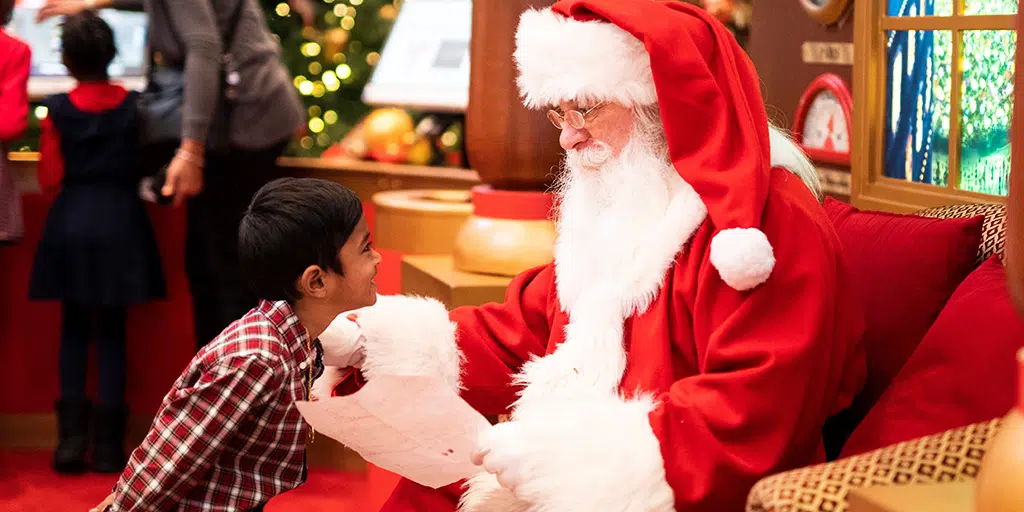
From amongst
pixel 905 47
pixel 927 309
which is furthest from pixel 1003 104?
pixel 927 309

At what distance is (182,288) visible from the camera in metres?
3.89

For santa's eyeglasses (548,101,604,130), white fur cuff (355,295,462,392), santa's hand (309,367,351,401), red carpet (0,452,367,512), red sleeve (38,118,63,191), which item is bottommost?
red carpet (0,452,367,512)

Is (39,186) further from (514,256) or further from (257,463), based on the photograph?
(257,463)

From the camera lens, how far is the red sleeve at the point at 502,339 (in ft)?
6.77

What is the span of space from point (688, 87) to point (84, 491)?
2.47 m

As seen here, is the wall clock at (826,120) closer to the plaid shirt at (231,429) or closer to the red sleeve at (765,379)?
the red sleeve at (765,379)

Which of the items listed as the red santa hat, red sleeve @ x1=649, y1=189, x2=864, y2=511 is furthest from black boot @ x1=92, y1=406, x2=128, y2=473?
red sleeve @ x1=649, y1=189, x2=864, y2=511

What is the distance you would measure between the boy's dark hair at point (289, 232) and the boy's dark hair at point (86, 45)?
6.39ft

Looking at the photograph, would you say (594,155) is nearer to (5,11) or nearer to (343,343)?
(343,343)

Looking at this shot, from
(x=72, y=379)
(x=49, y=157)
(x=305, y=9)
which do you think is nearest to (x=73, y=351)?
(x=72, y=379)

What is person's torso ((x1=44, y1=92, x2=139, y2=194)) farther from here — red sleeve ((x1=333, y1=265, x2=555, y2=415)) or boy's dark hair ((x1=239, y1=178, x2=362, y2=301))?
boy's dark hair ((x1=239, y1=178, x2=362, y2=301))

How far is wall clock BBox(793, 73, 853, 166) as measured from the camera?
2.95 m

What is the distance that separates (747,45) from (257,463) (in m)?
2.40

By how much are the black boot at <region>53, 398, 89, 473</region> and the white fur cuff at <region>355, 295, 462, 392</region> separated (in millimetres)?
1965
